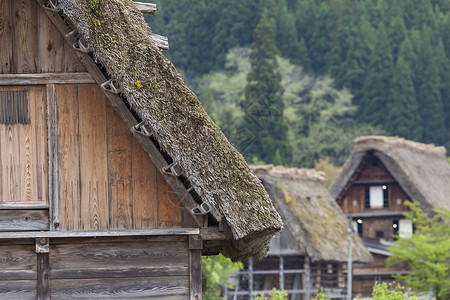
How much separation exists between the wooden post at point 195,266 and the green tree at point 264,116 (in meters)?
49.8

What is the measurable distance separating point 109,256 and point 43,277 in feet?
2.10

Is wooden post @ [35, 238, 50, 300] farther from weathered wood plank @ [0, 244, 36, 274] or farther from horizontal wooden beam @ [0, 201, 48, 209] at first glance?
horizontal wooden beam @ [0, 201, 48, 209]

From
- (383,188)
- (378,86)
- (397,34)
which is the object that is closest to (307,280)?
(383,188)

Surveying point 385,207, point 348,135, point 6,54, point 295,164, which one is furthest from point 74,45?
point 348,135

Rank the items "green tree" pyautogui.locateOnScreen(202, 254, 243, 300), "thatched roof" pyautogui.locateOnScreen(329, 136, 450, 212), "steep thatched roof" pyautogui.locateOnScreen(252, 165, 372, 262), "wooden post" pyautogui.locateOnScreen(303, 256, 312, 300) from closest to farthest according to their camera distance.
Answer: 1. "green tree" pyautogui.locateOnScreen(202, 254, 243, 300)
2. "steep thatched roof" pyautogui.locateOnScreen(252, 165, 372, 262)
3. "wooden post" pyautogui.locateOnScreen(303, 256, 312, 300)
4. "thatched roof" pyautogui.locateOnScreen(329, 136, 450, 212)

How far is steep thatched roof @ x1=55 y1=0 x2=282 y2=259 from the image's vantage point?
345 inches

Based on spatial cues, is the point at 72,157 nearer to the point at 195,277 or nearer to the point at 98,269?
the point at 98,269

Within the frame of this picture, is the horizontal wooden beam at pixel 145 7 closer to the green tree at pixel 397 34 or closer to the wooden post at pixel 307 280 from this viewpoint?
the wooden post at pixel 307 280

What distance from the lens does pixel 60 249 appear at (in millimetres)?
9031

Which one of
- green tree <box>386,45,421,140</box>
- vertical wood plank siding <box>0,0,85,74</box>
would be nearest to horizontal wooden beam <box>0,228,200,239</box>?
vertical wood plank siding <box>0,0,85,74</box>

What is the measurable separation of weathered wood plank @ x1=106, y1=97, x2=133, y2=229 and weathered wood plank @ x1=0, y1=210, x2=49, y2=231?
24.7 inches

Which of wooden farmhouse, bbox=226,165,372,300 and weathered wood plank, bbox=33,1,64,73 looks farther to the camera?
wooden farmhouse, bbox=226,165,372,300

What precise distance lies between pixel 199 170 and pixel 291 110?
65.4 metres

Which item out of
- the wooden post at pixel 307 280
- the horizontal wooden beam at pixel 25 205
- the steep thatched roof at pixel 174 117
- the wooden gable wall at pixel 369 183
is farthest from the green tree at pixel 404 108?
the horizontal wooden beam at pixel 25 205
